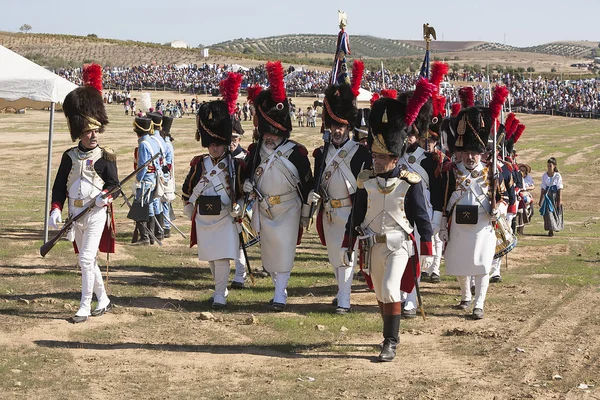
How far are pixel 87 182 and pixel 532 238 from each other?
1105 cm

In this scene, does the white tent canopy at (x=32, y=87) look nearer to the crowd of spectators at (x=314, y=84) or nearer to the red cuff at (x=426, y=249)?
the red cuff at (x=426, y=249)

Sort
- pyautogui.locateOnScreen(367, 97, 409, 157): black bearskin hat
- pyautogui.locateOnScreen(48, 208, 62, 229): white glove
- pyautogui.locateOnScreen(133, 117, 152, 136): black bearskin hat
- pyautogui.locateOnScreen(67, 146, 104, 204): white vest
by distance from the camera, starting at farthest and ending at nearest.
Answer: pyautogui.locateOnScreen(133, 117, 152, 136): black bearskin hat, pyautogui.locateOnScreen(67, 146, 104, 204): white vest, pyautogui.locateOnScreen(48, 208, 62, 229): white glove, pyautogui.locateOnScreen(367, 97, 409, 157): black bearskin hat

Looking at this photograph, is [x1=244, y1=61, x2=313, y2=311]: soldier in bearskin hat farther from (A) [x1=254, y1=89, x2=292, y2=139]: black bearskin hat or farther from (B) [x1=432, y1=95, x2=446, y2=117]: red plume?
(B) [x1=432, y1=95, x2=446, y2=117]: red plume

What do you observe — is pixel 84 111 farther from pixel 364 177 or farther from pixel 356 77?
pixel 364 177

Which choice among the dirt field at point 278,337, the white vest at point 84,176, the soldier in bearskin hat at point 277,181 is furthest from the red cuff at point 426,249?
the white vest at point 84,176

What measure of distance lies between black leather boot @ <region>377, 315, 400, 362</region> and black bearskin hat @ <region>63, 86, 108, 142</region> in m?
3.84

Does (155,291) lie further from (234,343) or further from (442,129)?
(442,129)

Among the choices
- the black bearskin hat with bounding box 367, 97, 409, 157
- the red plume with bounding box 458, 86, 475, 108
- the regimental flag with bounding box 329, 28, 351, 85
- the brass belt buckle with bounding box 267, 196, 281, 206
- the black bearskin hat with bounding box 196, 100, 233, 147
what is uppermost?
the regimental flag with bounding box 329, 28, 351, 85

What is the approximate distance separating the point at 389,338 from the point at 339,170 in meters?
2.60

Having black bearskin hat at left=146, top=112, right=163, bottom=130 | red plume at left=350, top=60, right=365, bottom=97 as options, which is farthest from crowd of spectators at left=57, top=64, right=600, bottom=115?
red plume at left=350, top=60, right=365, bottom=97

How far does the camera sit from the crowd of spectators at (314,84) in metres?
69.7

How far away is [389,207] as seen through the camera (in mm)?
8898

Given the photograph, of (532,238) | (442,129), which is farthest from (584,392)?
(532,238)

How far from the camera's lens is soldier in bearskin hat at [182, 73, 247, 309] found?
36.3ft
